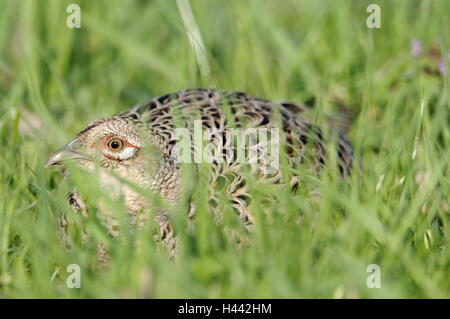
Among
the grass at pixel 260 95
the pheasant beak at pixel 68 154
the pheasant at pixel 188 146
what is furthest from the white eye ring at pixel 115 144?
the grass at pixel 260 95

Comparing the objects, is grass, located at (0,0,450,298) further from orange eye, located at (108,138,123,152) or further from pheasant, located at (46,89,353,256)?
orange eye, located at (108,138,123,152)

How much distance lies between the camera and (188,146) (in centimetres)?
368

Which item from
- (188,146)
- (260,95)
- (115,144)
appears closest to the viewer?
(115,144)

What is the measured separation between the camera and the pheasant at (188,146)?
11.4 feet

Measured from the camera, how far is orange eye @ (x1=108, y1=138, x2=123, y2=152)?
347cm

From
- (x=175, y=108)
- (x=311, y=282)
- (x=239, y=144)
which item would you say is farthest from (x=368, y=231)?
(x=175, y=108)

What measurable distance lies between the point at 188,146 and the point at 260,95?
1.70m

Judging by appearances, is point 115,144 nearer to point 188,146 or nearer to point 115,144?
point 115,144

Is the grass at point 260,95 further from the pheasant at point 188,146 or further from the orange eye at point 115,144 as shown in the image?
the orange eye at point 115,144

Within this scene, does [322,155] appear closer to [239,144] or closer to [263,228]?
[239,144]

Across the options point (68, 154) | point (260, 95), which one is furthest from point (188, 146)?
point (260, 95)

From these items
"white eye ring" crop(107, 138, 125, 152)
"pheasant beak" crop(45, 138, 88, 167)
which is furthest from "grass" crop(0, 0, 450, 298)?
"white eye ring" crop(107, 138, 125, 152)

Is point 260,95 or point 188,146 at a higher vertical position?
point 260,95
